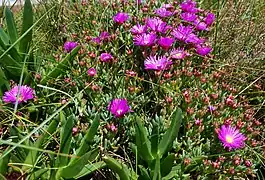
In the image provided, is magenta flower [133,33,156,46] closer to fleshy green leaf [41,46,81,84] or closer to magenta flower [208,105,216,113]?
fleshy green leaf [41,46,81,84]

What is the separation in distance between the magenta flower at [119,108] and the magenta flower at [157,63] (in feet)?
0.70

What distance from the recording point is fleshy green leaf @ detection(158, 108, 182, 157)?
1392 mm

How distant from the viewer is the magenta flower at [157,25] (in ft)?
6.24

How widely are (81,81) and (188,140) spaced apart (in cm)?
51

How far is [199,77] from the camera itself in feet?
5.91

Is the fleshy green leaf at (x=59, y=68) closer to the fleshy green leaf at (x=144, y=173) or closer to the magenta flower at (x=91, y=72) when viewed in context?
the magenta flower at (x=91, y=72)

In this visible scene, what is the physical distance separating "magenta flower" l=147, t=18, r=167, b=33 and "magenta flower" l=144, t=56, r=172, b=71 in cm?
17

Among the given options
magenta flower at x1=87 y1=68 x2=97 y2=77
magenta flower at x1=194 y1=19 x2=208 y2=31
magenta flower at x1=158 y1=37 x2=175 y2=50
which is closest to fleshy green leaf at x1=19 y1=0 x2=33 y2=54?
magenta flower at x1=87 y1=68 x2=97 y2=77

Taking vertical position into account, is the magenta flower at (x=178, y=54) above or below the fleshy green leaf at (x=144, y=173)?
above

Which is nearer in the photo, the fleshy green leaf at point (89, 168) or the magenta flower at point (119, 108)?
the fleshy green leaf at point (89, 168)

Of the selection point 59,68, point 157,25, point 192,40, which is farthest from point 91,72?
point 192,40

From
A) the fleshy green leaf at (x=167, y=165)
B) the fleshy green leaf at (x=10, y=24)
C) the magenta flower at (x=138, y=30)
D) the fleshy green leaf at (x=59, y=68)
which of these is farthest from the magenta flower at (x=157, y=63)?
the fleshy green leaf at (x=10, y=24)

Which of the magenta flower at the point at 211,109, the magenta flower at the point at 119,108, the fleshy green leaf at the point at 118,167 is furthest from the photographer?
the magenta flower at the point at 211,109

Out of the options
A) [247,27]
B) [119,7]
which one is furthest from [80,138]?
[247,27]
